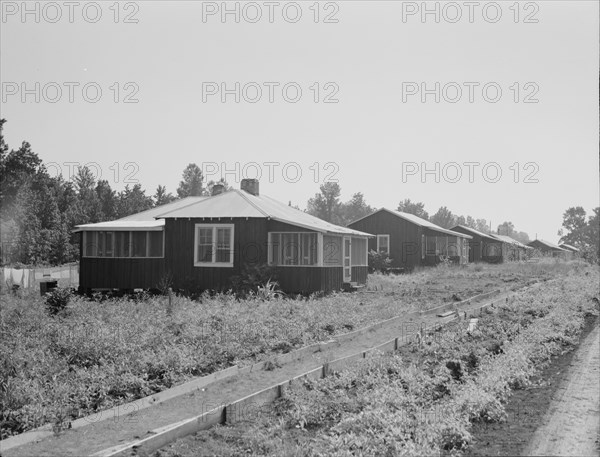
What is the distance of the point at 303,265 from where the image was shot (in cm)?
2361

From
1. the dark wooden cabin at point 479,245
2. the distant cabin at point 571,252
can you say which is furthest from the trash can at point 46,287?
the distant cabin at point 571,252

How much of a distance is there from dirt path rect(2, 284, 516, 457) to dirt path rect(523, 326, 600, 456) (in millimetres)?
4112

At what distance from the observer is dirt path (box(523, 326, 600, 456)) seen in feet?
21.4

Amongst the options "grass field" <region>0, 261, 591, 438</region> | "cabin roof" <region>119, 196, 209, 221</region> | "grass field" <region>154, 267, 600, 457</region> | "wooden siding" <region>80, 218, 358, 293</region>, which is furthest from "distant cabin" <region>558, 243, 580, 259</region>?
"grass field" <region>154, 267, 600, 457</region>

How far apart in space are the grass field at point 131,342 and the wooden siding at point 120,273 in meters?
4.40

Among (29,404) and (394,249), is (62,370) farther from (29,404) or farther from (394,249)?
(394,249)

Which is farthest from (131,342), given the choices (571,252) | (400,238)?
(571,252)

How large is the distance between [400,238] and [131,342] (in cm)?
3422

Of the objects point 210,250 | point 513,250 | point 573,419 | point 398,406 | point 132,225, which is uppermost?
point 132,225

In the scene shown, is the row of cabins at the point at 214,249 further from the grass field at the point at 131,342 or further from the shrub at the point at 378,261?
the shrub at the point at 378,261

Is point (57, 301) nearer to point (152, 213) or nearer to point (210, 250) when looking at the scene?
point (210, 250)

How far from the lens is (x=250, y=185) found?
2983 cm

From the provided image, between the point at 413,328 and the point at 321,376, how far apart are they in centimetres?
619

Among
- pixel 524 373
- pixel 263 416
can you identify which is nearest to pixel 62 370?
pixel 263 416
